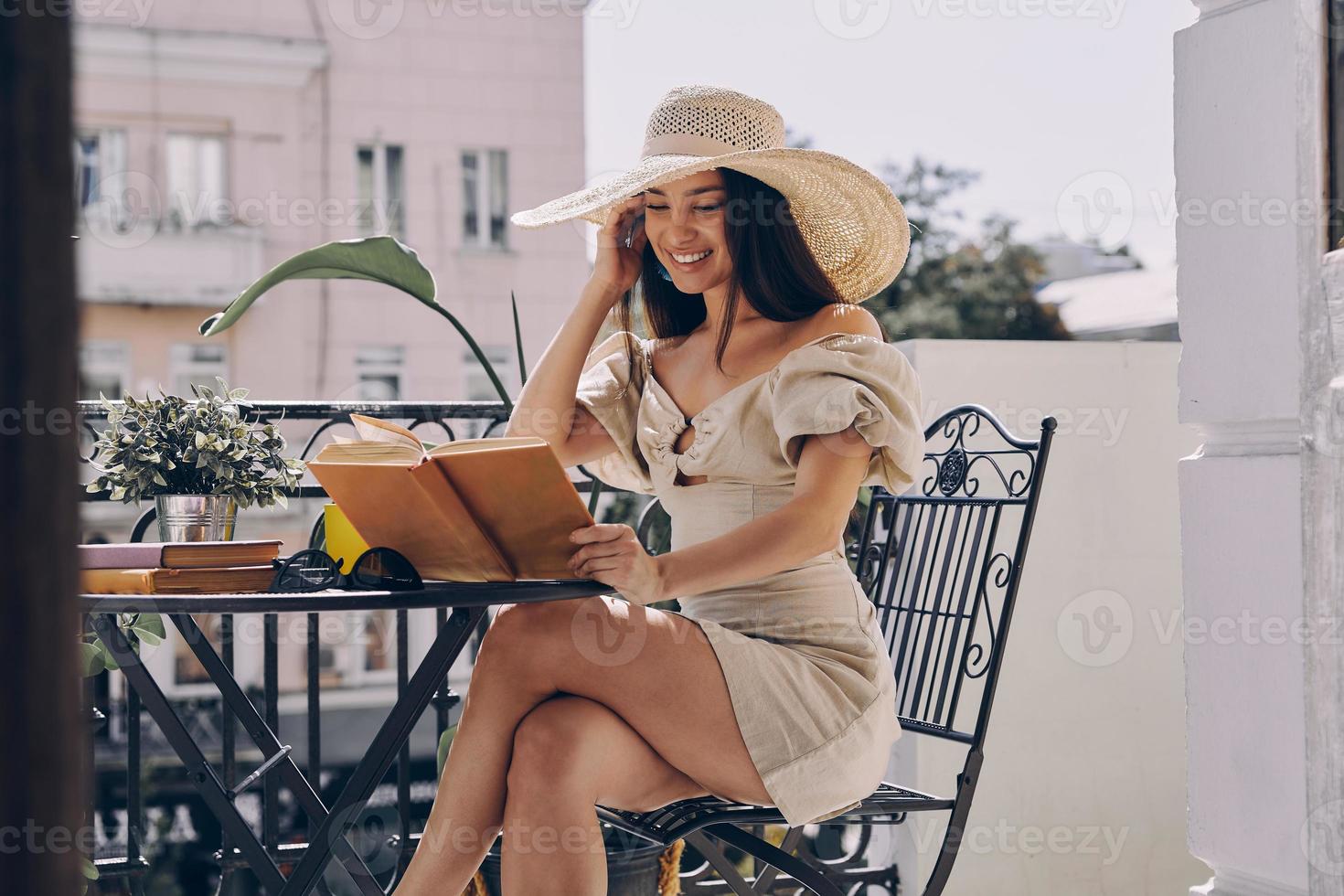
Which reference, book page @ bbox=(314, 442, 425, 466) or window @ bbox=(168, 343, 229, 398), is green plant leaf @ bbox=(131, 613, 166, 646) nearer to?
book page @ bbox=(314, 442, 425, 466)

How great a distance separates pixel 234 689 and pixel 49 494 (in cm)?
173

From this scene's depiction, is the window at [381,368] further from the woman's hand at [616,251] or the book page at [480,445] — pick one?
the book page at [480,445]

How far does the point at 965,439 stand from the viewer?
265 cm

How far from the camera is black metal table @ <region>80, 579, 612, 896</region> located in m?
1.41

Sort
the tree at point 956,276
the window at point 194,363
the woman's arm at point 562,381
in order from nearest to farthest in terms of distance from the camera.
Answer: the woman's arm at point 562,381
the window at point 194,363
the tree at point 956,276

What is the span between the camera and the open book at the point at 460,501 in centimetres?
136

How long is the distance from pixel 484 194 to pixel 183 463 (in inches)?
474

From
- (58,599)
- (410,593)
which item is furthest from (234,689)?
(58,599)

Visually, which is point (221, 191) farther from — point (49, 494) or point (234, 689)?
point (49, 494)

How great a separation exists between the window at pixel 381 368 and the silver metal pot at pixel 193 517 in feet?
37.9

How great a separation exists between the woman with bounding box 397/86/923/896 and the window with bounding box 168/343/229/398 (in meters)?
11.5

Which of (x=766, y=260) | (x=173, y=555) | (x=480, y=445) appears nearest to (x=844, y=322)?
(x=766, y=260)

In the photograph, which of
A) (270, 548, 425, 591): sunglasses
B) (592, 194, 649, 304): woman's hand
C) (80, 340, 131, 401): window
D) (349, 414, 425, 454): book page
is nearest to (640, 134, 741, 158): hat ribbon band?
(592, 194, 649, 304): woman's hand

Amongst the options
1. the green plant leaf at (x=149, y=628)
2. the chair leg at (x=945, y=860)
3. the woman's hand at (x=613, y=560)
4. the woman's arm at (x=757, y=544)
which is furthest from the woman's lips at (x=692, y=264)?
the green plant leaf at (x=149, y=628)
